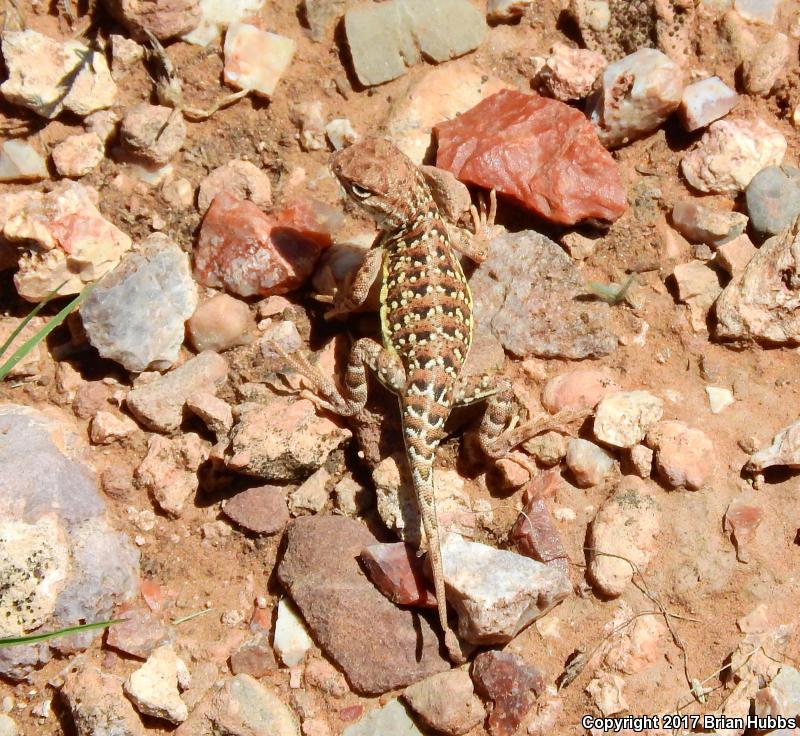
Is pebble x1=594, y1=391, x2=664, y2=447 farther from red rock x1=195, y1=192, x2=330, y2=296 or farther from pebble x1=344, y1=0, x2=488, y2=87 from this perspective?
pebble x1=344, y1=0, x2=488, y2=87

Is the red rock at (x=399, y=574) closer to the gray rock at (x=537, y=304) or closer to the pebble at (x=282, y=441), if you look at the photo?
the pebble at (x=282, y=441)

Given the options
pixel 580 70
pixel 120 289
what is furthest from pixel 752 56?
pixel 120 289

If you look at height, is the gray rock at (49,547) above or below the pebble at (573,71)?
below

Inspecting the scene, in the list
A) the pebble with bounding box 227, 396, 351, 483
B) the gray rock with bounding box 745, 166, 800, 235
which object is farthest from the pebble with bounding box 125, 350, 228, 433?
the gray rock with bounding box 745, 166, 800, 235

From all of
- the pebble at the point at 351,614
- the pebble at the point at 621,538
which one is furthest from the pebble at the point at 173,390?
the pebble at the point at 621,538

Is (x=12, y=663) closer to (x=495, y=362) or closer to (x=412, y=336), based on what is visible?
(x=412, y=336)
